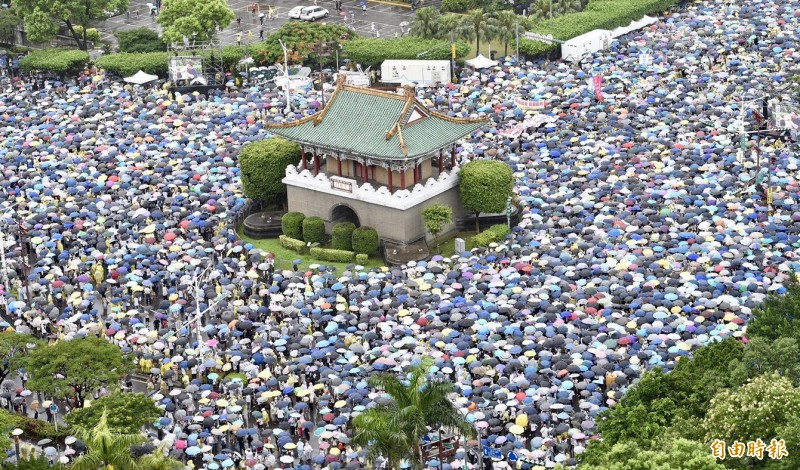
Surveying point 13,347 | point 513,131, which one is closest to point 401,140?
point 513,131

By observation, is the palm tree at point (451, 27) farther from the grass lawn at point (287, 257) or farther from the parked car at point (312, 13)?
the grass lawn at point (287, 257)

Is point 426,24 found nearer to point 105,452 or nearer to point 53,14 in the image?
point 53,14

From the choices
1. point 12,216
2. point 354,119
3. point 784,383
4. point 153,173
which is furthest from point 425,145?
point 784,383

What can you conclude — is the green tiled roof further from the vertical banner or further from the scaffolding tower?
the scaffolding tower

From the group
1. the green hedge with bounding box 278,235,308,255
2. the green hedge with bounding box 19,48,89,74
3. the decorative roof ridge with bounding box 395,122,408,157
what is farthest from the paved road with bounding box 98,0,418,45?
the decorative roof ridge with bounding box 395,122,408,157

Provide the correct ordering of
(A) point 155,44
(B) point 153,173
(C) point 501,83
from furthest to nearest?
(A) point 155,44
(C) point 501,83
(B) point 153,173

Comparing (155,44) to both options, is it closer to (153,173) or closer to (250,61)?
(250,61)
